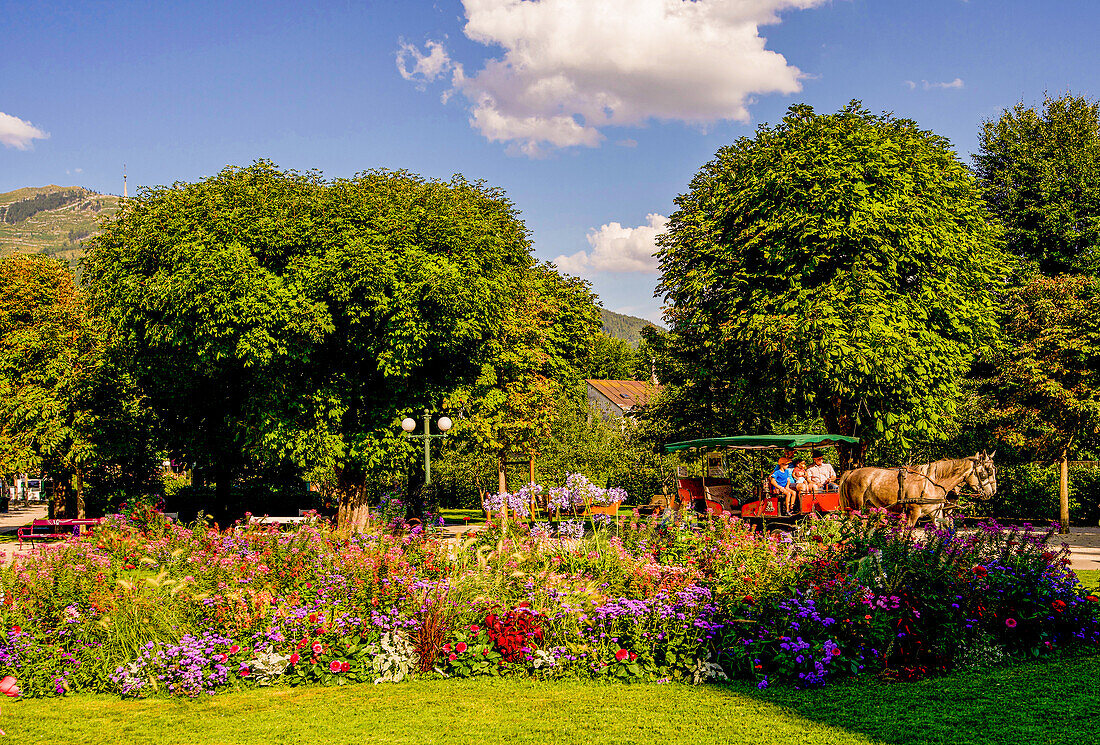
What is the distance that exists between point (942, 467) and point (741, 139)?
44.6 ft

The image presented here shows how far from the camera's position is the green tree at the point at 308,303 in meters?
21.4

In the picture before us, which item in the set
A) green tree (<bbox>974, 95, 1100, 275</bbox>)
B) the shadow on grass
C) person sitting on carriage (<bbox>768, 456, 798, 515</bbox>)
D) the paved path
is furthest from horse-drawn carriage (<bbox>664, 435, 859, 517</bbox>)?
green tree (<bbox>974, 95, 1100, 275</bbox>)

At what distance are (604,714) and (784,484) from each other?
1204 cm

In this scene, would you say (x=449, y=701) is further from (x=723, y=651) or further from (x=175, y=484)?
(x=175, y=484)

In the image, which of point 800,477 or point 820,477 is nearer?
point 800,477

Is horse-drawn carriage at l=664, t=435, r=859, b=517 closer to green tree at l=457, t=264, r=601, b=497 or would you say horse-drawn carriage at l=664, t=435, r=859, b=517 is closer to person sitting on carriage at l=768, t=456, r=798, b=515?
person sitting on carriage at l=768, t=456, r=798, b=515

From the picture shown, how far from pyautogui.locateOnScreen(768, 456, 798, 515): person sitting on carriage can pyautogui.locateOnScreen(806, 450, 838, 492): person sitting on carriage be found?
516 millimetres

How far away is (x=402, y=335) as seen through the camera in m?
21.5

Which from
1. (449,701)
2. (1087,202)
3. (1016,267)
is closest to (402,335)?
(449,701)

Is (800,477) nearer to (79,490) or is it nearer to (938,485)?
(938,485)

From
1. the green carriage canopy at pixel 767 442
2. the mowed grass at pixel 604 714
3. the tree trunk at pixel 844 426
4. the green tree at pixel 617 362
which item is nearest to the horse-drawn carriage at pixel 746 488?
the green carriage canopy at pixel 767 442

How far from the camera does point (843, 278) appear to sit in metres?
23.4

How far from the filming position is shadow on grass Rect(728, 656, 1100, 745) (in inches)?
255

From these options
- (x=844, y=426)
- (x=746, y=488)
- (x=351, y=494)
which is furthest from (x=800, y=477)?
(x=351, y=494)
